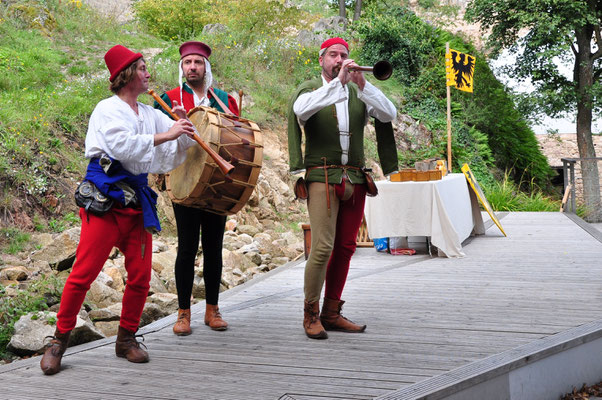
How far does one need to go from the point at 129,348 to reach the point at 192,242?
0.79 meters

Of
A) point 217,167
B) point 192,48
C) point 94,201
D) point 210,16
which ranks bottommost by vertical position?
point 94,201

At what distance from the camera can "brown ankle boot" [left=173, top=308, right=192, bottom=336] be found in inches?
152

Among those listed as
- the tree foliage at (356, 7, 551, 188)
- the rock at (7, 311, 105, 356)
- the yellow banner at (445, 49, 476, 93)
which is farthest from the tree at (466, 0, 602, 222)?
the rock at (7, 311, 105, 356)

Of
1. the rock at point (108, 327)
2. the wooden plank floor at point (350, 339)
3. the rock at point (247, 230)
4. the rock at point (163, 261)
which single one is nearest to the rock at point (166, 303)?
the wooden plank floor at point (350, 339)

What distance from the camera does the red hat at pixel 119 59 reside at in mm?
3199

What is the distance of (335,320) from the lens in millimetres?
3914

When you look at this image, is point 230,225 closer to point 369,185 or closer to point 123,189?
point 369,185

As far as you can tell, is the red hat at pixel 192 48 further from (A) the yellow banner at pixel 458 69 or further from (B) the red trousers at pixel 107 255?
(A) the yellow banner at pixel 458 69

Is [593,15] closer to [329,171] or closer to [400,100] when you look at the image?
Result: [400,100]

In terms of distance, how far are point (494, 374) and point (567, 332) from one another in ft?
3.18

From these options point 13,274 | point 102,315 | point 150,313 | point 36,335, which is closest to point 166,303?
point 150,313

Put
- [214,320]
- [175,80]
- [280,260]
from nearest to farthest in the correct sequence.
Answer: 1. [214,320]
2. [280,260]
3. [175,80]

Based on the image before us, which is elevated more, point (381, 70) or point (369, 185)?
point (381, 70)

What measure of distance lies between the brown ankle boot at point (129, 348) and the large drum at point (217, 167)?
0.78 metres
